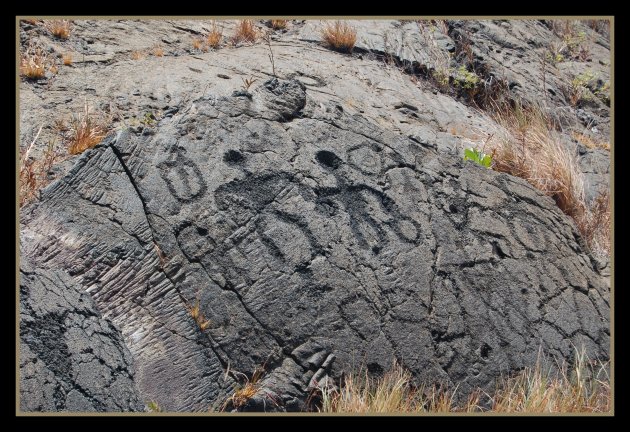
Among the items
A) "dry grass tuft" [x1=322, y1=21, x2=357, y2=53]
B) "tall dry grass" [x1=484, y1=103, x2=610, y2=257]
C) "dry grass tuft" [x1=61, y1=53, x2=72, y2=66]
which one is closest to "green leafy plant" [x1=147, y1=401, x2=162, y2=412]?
"dry grass tuft" [x1=61, y1=53, x2=72, y2=66]

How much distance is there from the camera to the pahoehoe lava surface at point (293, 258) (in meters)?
3.24

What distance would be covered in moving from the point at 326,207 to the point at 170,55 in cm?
216

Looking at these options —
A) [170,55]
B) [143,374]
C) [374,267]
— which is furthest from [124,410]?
[170,55]

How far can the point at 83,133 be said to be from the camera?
143 inches

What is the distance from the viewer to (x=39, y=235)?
3.22 meters

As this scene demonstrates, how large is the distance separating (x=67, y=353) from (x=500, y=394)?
2467 millimetres

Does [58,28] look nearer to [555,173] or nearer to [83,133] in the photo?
[83,133]

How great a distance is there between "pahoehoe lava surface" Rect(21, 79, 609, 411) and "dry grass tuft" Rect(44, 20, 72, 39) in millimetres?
1575

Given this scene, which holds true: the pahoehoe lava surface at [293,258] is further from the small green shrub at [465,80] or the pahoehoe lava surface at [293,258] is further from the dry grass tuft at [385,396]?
the small green shrub at [465,80]

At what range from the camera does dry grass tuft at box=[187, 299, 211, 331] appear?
3.27 metres

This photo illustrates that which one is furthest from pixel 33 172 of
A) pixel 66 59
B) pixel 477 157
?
pixel 477 157

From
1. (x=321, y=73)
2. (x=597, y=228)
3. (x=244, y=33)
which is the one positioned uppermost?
(x=244, y=33)

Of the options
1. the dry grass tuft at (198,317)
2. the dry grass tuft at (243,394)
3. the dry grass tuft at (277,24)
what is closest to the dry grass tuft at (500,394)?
the dry grass tuft at (243,394)

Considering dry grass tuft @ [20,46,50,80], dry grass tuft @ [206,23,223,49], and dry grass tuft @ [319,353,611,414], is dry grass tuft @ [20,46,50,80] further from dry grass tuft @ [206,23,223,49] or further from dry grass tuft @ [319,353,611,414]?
dry grass tuft @ [319,353,611,414]
